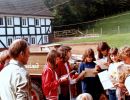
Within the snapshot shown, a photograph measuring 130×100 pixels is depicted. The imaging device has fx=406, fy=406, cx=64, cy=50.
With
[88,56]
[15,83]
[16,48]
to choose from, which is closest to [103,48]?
[88,56]

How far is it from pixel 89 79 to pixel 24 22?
39.1 m

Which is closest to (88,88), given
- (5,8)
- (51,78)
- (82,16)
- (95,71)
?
(95,71)

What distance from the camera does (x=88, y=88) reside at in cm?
770

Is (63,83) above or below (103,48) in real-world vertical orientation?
below

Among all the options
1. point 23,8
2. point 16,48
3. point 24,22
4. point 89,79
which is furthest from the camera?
point 23,8

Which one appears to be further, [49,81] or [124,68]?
[49,81]

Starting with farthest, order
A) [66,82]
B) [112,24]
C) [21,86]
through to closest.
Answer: [112,24], [66,82], [21,86]

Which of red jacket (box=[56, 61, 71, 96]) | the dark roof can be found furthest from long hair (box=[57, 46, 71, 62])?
the dark roof

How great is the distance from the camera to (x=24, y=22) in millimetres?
46219

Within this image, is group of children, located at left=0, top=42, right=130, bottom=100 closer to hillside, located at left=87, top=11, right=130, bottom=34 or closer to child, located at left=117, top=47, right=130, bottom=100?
child, located at left=117, top=47, right=130, bottom=100

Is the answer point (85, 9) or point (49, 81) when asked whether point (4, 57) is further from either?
point (85, 9)

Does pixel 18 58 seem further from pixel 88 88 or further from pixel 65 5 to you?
pixel 65 5

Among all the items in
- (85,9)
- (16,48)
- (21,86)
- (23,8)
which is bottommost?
(21,86)

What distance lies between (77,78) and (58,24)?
56.3 m
